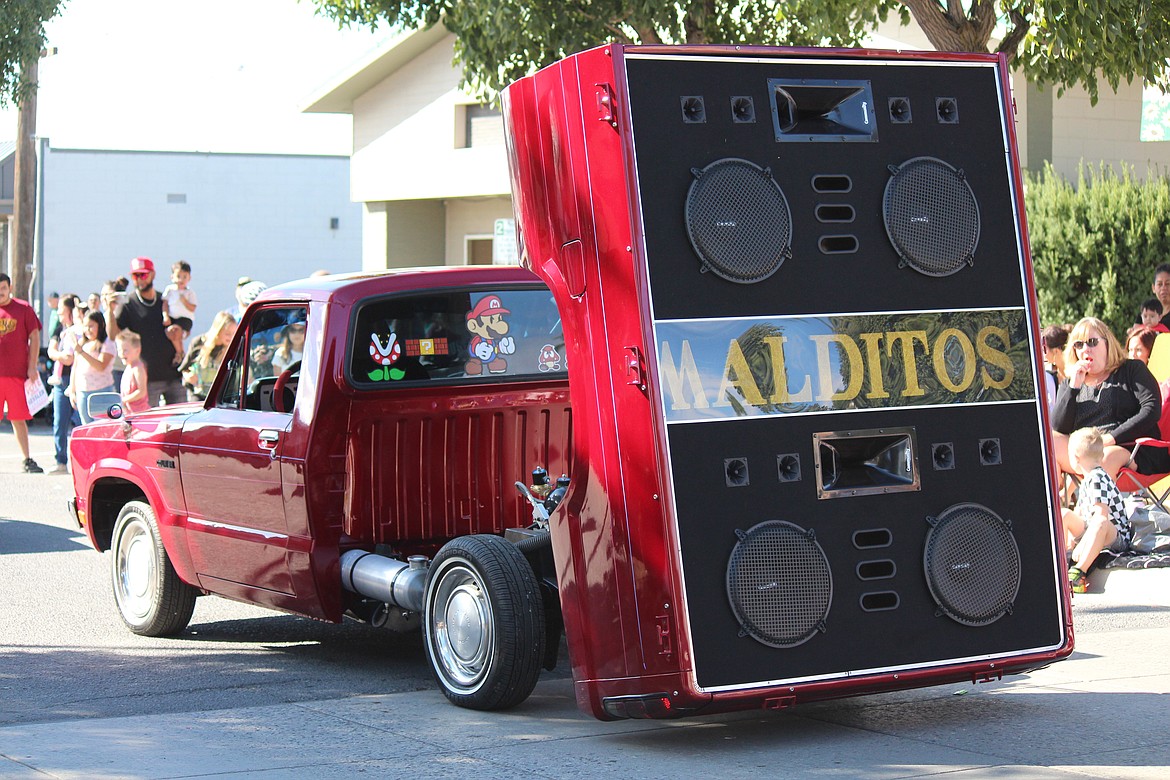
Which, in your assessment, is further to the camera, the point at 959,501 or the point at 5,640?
the point at 5,640

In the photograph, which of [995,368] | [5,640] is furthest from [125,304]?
[995,368]

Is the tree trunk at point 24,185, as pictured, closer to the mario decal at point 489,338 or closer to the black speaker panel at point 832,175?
the mario decal at point 489,338

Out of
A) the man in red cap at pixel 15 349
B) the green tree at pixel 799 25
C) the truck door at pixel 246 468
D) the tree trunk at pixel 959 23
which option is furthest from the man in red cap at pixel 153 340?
the tree trunk at pixel 959 23

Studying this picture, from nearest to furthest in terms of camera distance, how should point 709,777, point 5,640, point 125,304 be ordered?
point 709,777
point 5,640
point 125,304

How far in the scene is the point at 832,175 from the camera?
21.0 feet

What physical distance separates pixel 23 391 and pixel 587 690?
11741 millimetres

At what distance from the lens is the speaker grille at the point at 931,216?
21.1ft

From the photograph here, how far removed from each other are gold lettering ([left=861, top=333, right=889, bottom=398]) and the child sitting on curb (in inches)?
157

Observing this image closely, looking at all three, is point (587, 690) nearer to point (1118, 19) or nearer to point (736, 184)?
point (736, 184)

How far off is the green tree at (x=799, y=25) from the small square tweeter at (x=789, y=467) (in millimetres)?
6333

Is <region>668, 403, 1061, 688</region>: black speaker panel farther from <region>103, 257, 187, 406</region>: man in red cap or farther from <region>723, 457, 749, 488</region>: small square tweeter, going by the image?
<region>103, 257, 187, 406</region>: man in red cap

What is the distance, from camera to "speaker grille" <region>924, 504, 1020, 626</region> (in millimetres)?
6340

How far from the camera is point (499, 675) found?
6.71 m

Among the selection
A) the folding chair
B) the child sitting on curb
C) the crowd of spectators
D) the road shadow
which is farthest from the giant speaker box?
the road shadow
